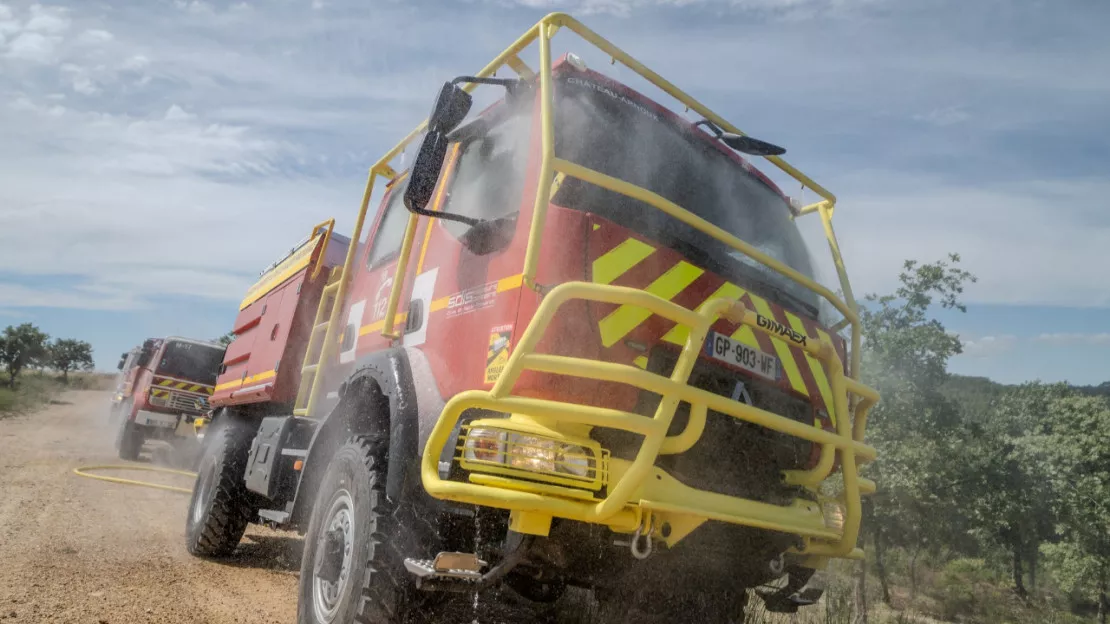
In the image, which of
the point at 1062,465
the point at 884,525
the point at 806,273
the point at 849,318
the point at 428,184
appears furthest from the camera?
the point at 1062,465

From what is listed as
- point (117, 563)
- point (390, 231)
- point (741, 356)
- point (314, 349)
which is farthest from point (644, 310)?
point (117, 563)

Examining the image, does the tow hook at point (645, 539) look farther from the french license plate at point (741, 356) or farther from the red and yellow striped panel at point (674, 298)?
the french license plate at point (741, 356)

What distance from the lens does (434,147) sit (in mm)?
2691

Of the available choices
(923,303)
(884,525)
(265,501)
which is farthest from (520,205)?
(923,303)

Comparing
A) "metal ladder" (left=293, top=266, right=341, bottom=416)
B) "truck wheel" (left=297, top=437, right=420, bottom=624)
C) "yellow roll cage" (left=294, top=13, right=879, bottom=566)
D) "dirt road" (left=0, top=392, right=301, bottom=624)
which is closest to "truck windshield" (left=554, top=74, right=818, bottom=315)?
"yellow roll cage" (left=294, top=13, right=879, bottom=566)

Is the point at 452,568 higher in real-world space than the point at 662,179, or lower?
lower

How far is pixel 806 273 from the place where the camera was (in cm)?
385

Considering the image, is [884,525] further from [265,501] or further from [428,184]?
[428,184]

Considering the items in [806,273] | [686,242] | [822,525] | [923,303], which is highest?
[923,303]

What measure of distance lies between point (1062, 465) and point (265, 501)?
30.0m

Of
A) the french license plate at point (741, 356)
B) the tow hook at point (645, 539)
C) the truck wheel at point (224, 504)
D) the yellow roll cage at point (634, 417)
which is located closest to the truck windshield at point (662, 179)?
the yellow roll cage at point (634, 417)

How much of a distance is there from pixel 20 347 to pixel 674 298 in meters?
60.7

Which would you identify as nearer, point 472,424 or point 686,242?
point 472,424

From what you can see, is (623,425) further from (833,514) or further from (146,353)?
(146,353)
